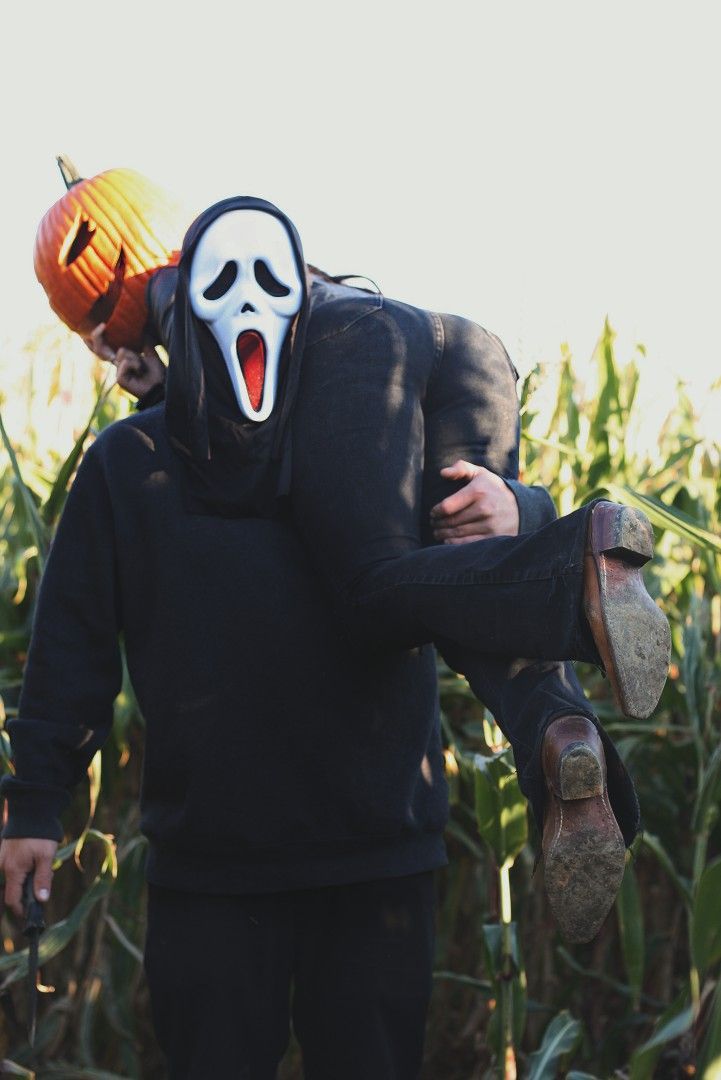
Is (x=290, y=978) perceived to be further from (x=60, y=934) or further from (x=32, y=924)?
(x=60, y=934)

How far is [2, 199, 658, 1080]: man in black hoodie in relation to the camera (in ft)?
5.48

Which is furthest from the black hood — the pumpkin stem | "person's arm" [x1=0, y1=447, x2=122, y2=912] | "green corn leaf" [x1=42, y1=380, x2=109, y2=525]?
the pumpkin stem

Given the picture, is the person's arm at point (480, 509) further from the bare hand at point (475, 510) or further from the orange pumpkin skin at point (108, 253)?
the orange pumpkin skin at point (108, 253)

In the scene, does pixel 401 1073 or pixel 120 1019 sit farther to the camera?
pixel 120 1019

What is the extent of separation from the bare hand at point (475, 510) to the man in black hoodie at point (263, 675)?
4 cm

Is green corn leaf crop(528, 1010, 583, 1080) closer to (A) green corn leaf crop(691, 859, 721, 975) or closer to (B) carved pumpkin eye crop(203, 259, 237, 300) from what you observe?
(A) green corn leaf crop(691, 859, 721, 975)

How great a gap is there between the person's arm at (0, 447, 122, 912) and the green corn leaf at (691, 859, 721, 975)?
33.6 inches

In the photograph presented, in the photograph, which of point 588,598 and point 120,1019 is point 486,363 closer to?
point 588,598

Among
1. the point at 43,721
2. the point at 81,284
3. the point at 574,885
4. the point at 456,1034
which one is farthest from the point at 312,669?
the point at 456,1034

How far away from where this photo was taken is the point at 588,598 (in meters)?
1.38

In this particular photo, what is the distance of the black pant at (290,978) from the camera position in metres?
1.68

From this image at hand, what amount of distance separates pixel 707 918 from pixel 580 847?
21 centimetres

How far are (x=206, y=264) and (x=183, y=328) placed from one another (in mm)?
90

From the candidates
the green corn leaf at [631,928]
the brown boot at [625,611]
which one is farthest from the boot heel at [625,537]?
the green corn leaf at [631,928]
